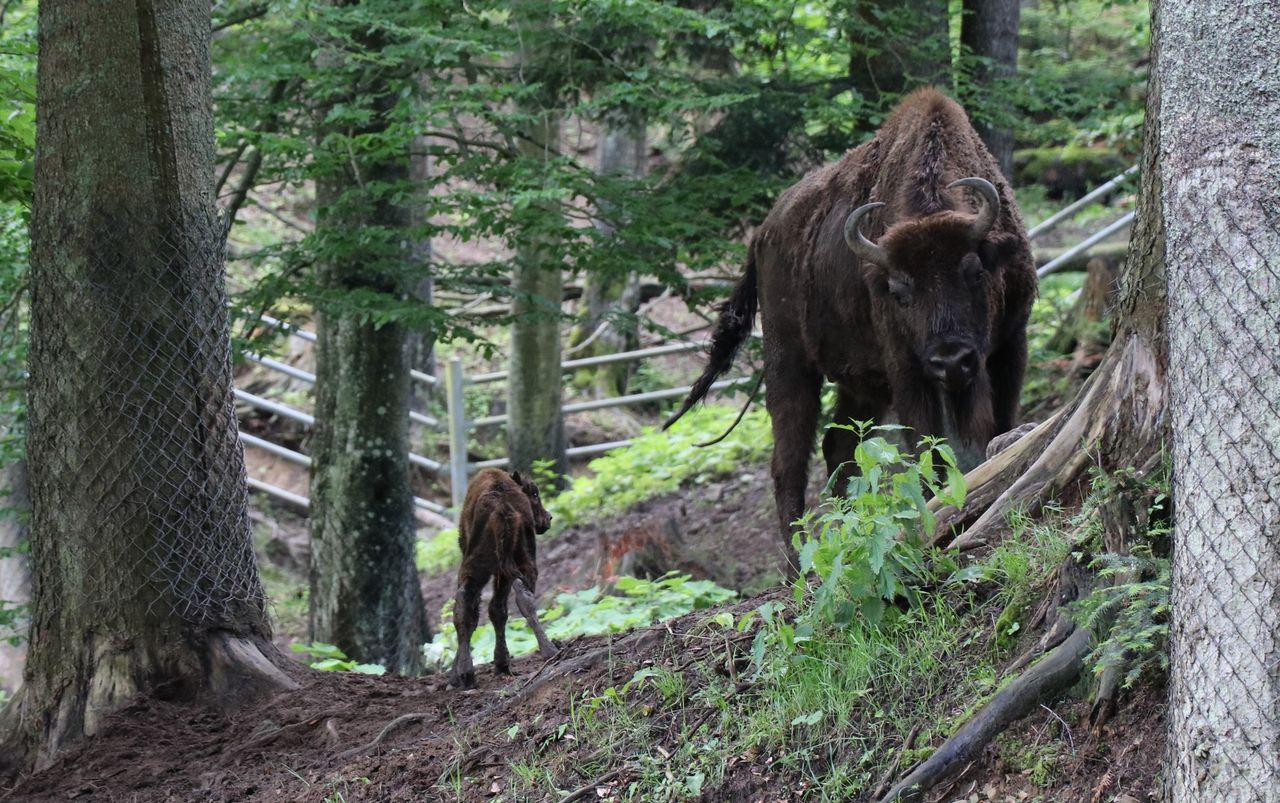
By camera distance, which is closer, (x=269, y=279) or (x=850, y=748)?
(x=850, y=748)

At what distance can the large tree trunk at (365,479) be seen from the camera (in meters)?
9.57

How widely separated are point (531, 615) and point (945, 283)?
2.92 m

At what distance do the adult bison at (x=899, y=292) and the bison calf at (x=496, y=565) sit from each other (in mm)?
2384

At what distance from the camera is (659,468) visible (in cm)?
1427

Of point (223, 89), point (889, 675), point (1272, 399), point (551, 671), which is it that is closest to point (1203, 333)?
point (1272, 399)

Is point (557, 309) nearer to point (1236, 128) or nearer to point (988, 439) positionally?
point (988, 439)

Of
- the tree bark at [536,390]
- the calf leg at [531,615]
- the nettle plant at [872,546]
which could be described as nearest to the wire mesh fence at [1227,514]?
the nettle plant at [872,546]

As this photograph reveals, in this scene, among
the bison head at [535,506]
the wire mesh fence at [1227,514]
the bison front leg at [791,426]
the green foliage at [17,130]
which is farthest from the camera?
the bison front leg at [791,426]

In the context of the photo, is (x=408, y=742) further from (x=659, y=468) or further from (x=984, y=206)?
(x=659, y=468)

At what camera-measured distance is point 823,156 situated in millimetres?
10688

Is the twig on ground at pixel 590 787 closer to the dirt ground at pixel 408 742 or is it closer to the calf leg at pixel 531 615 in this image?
the dirt ground at pixel 408 742

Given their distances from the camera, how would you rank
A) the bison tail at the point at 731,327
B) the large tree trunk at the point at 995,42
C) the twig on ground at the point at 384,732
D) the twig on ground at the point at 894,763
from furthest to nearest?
1. the large tree trunk at the point at 995,42
2. the bison tail at the point at 731,327
3. the twig on ground at the point at 384,732
4. the twig on ground at the point at 894,763

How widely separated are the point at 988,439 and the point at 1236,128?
3573 mm

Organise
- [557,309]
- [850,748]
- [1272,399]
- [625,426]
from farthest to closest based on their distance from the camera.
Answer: [625,426], [557,309], [850,748], [1272,399]
